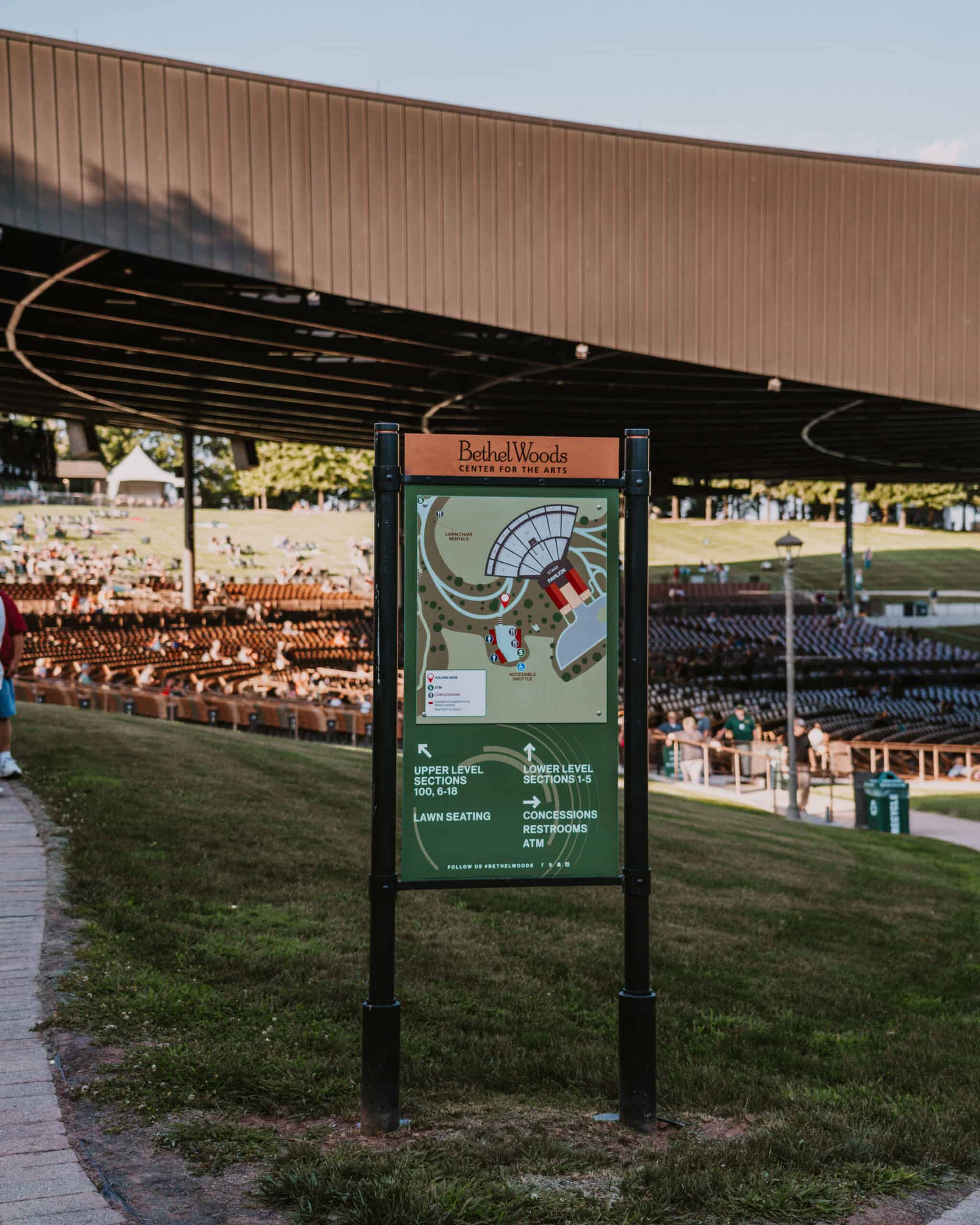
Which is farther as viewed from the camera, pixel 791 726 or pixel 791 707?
pixel 791 707

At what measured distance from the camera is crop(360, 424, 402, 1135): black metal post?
4.20m

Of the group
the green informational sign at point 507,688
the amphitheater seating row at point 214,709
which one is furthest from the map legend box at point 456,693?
the amphitheater seating row at point 214,709

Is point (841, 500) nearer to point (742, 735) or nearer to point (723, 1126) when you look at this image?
point (742, 735)

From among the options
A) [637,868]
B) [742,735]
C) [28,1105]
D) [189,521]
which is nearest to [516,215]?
[742,735]

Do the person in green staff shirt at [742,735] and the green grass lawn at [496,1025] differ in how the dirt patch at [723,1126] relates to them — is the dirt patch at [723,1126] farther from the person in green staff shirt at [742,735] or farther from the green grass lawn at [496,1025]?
the person in green staff shirt at [742,735]

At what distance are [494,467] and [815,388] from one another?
19.9 meters

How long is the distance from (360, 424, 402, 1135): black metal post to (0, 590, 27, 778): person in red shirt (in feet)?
17.4

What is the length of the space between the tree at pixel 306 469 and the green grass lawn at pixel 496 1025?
81.0m

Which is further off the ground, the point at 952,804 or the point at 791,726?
the point at 791,726

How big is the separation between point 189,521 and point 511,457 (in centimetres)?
4239

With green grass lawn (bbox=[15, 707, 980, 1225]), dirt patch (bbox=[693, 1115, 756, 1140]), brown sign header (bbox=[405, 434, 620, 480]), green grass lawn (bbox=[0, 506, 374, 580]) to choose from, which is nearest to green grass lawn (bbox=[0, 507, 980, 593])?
green grass lawn (bbox=[0, 506, 374, 580])

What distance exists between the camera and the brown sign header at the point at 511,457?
4.49 meters

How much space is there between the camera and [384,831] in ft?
14.0

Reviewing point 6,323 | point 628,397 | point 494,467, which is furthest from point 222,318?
point 494,467
